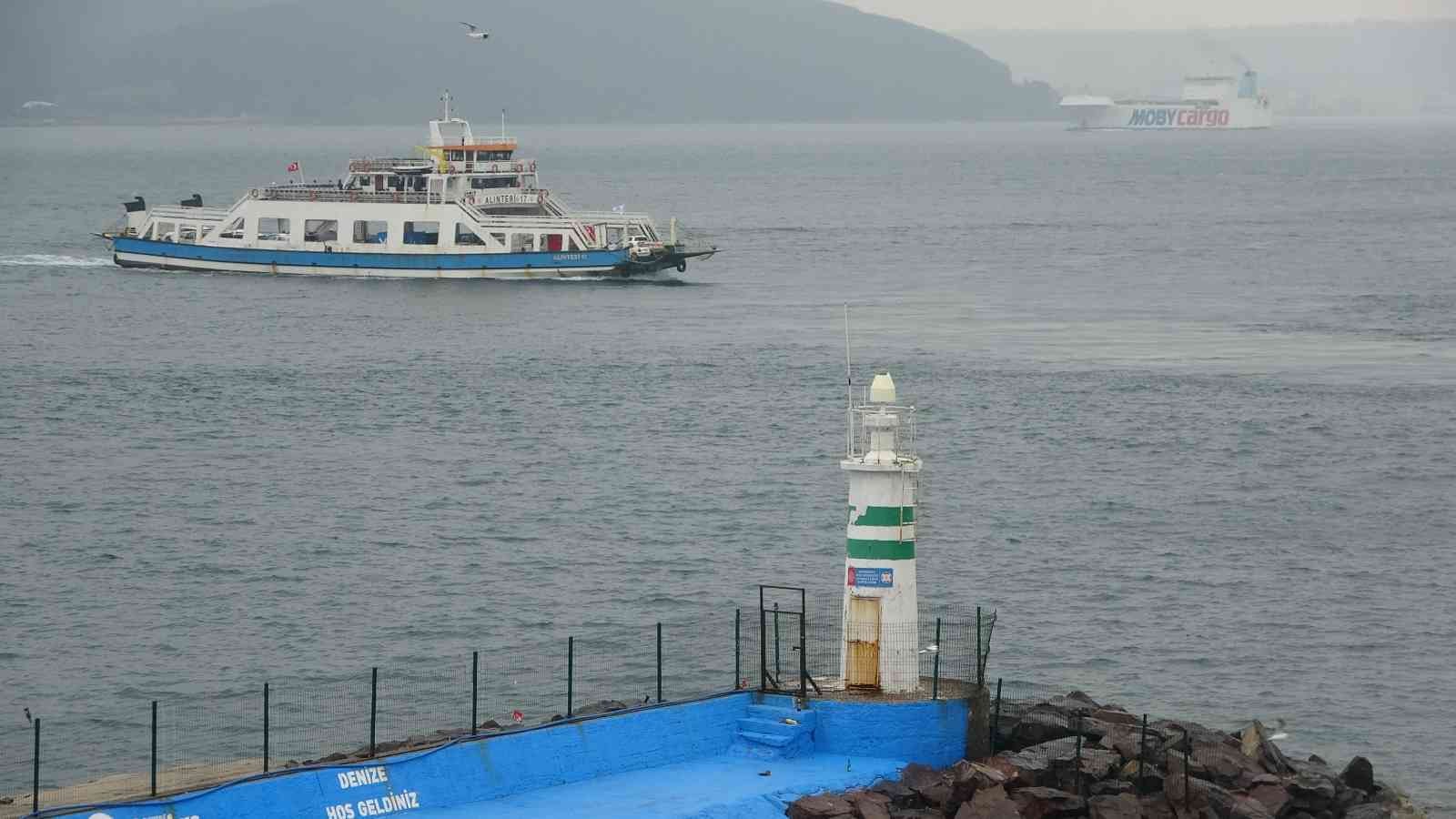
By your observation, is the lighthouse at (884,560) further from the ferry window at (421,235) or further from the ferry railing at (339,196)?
the ferry window at (421,235)

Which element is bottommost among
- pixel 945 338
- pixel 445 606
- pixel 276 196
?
pixel 445 606

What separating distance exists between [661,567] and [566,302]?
4458 centimetres

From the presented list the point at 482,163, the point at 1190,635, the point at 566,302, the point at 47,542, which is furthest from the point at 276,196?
the point at 1190,635

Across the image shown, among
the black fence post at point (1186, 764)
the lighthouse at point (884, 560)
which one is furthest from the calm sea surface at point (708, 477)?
the lighthouse at point (884, 560)

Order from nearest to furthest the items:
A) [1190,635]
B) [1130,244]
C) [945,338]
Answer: [1190,635]
[945,338]
[1130,244]

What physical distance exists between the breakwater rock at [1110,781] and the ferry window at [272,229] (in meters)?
71.9

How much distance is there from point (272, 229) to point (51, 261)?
15.5m

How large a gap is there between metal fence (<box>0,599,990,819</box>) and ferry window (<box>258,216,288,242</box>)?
61.2m

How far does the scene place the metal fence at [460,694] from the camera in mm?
23688

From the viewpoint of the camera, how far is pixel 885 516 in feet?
72.2

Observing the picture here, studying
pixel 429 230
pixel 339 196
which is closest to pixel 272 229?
pixel 339 196

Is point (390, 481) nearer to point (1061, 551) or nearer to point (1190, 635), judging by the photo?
point (1061, 551)

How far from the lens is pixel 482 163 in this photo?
294ft

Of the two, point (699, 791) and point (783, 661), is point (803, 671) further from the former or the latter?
point (699, 791)
